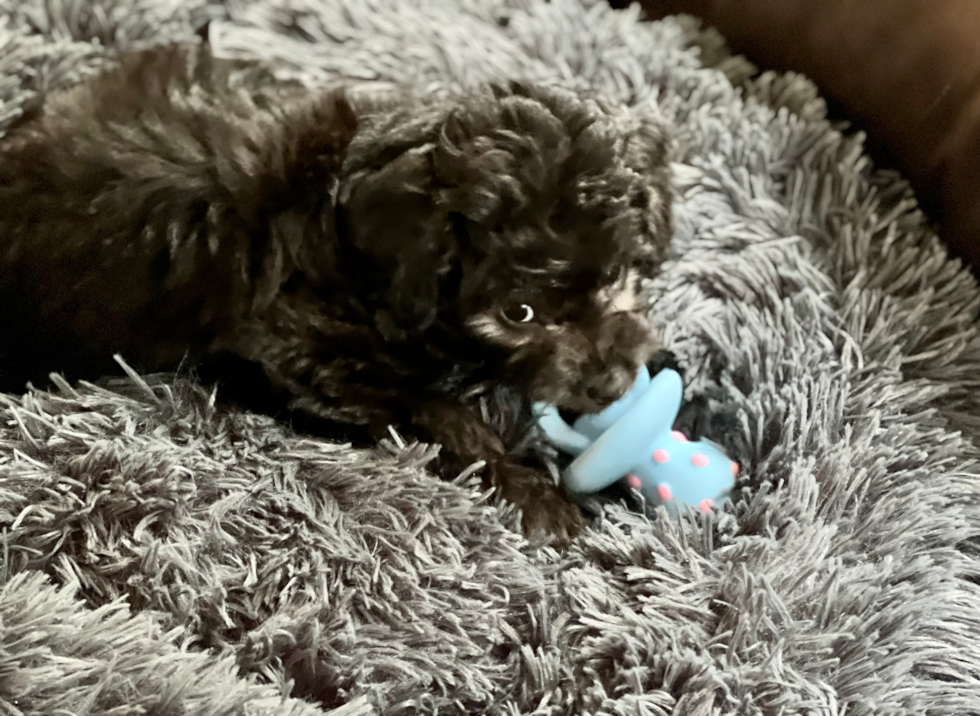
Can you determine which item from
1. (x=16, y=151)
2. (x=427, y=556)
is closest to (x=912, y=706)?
(x=427, y=556)

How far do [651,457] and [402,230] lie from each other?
1.37 ft

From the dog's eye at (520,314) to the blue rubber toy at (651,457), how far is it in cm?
14

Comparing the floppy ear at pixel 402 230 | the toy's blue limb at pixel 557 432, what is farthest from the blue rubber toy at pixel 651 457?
the floppy ear at pixel 402 230

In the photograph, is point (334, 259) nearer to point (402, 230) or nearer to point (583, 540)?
point (402, 230)

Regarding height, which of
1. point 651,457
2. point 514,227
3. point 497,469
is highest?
point 514,227

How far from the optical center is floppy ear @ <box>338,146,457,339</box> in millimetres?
929

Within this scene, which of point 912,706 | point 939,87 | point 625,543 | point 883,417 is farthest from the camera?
point 939,87

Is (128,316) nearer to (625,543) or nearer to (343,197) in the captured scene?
(343,197)

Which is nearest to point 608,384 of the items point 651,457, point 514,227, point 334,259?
point 651,457

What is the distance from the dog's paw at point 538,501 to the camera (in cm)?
99

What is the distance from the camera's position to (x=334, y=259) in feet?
3.24

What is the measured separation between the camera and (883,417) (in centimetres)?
105

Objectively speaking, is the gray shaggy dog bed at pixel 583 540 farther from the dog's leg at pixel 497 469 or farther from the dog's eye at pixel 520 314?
the dog's eye at pixel 520 314

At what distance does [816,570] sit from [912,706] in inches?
6.2
